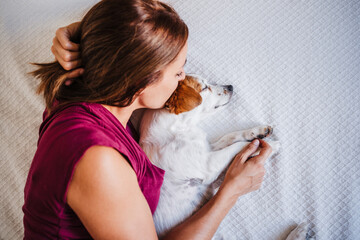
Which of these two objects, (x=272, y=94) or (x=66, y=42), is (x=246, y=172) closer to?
(x=272, y=94)

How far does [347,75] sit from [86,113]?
64.4 inches

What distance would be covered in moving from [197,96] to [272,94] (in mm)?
590

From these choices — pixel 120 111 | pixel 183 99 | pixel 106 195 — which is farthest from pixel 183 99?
pixel 106 195

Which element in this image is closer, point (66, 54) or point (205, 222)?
point (66, 54)

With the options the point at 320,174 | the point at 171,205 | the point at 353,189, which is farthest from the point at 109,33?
the point at 353,189

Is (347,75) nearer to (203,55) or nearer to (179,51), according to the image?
(203,55)

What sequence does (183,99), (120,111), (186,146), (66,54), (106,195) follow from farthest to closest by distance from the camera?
(186,146), (183,99), (120,111), (66,54), (106,195)

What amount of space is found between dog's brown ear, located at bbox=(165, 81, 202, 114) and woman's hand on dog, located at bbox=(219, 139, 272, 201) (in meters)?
0.44

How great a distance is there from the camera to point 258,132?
170 centimetres

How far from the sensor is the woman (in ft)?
3.07

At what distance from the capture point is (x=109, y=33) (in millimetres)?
976

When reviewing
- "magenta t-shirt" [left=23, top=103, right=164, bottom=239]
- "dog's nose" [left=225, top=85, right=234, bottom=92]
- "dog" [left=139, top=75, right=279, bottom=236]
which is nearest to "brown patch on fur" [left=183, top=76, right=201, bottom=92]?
"dog" [left=139, top=75, right=279, bottom=236]

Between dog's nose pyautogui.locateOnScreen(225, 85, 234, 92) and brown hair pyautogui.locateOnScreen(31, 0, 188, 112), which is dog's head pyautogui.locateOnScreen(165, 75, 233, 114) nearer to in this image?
dog's nose pyautogui.locateOnScreen(225, 85, 234, 92)

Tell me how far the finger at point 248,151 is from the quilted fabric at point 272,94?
0.58 feet
